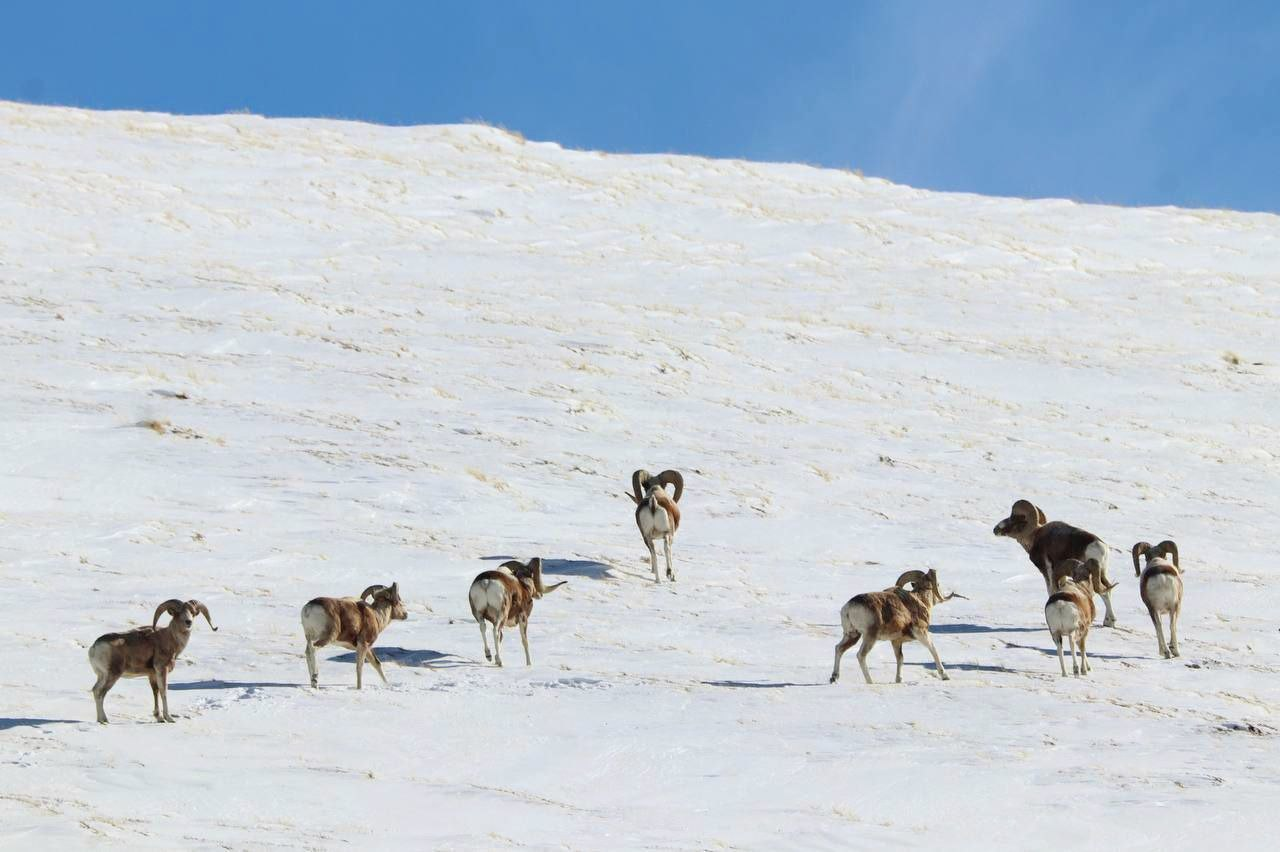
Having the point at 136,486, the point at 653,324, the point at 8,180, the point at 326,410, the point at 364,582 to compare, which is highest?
the point at 8,180

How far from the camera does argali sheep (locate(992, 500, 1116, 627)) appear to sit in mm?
20172

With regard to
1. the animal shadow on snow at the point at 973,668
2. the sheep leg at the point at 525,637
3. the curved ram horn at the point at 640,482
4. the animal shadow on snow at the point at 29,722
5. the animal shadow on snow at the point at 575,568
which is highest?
the curved ram horn at the point at 640,482

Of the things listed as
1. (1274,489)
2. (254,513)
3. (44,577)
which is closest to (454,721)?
(44,577)

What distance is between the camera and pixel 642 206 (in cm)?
4438

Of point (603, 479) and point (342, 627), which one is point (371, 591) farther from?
point (603, 479)

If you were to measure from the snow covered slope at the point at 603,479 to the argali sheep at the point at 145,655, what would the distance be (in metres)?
0.34

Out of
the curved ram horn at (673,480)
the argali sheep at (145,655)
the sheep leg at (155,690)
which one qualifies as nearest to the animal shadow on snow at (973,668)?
the curved ram horn at (673,480)

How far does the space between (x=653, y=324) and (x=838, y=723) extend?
2121 cm

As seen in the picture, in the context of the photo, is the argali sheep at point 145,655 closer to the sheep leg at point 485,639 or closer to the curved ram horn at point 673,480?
the sheep leg at point 485,639

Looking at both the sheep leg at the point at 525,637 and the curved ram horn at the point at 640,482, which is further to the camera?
the curved ram horn at the point at 640,482

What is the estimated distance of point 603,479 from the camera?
25688 millimetres

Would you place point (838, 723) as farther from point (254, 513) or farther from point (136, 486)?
point (136, 486)

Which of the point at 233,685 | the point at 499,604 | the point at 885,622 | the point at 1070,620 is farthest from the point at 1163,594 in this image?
the point at 233,685

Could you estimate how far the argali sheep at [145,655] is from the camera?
13.3 meters
